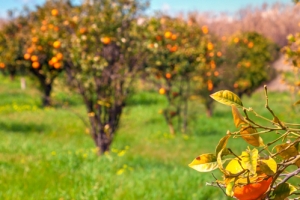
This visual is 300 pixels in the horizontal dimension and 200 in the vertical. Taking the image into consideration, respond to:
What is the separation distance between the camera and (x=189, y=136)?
10000 mm

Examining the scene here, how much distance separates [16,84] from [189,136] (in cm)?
1434

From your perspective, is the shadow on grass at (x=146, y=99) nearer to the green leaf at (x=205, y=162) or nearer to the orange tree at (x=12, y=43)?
the orange tree at (x=12, y=43)

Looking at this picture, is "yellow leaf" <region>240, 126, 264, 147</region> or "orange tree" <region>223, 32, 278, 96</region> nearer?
"yellow leaf" <region>240, 126, 264, 147</region>

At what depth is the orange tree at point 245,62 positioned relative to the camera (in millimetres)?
15734

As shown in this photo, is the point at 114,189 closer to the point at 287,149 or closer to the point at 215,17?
the point at 287,149

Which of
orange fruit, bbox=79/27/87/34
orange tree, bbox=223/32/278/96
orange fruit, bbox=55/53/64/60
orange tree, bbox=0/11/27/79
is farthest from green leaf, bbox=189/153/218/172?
orange tree, bbox=223/32/278/96

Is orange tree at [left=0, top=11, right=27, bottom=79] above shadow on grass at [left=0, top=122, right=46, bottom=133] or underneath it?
above

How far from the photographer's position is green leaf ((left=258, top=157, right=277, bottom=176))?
860 millimetres

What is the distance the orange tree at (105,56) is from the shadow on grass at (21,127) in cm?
402

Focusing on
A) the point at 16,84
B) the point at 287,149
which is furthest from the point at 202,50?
the point at 16,84

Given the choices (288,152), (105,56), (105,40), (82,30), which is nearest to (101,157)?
(105,56)

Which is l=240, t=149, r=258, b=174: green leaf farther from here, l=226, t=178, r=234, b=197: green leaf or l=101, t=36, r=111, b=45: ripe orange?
l=101, t=36, r=111, b=45: ripe orange

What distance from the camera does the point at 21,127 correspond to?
35.6 feet

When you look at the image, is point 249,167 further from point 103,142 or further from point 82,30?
point 103,142
